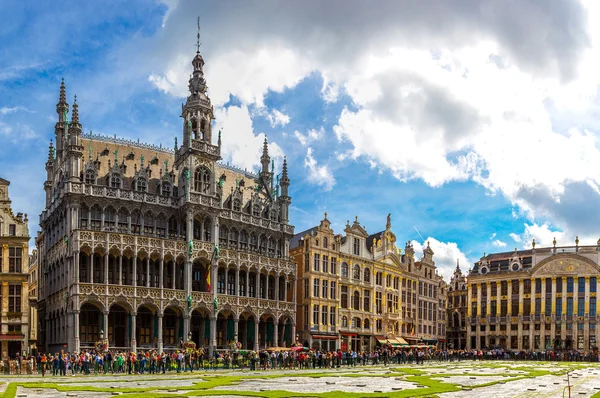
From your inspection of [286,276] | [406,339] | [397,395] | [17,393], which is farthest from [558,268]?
[17,393]

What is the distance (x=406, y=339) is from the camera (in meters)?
107

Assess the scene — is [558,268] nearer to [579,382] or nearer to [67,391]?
[579,382]

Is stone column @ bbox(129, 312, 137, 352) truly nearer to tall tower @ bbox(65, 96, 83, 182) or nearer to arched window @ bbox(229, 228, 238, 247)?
tall tower @ bbox(65, 96, 83, 182)

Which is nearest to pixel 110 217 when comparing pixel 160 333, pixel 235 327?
pixel 160 333

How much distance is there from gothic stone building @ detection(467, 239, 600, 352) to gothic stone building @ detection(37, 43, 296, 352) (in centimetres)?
5393

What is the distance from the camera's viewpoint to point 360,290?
97688 mm

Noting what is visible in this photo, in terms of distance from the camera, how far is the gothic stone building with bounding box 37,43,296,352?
224ft

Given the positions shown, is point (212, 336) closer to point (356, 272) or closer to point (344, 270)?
point (344, 270)

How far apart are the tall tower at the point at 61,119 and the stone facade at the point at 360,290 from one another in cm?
3162

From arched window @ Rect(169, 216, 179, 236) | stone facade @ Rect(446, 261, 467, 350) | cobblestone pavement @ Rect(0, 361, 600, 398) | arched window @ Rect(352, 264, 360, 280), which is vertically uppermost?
arched window @ Rect(169, 216, 179, 236)

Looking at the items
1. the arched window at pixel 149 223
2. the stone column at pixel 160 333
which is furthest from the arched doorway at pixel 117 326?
the arched window at pixel 149 223

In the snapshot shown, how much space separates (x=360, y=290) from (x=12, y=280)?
1826 inches

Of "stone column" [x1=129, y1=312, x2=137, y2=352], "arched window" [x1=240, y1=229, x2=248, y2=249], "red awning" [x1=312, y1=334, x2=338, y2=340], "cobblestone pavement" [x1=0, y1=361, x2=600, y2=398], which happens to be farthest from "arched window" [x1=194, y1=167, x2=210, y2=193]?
"cobblestone pavement" [x1=0, y1=361, x2=600, y2=398]

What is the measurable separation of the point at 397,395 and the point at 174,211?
46998mm
